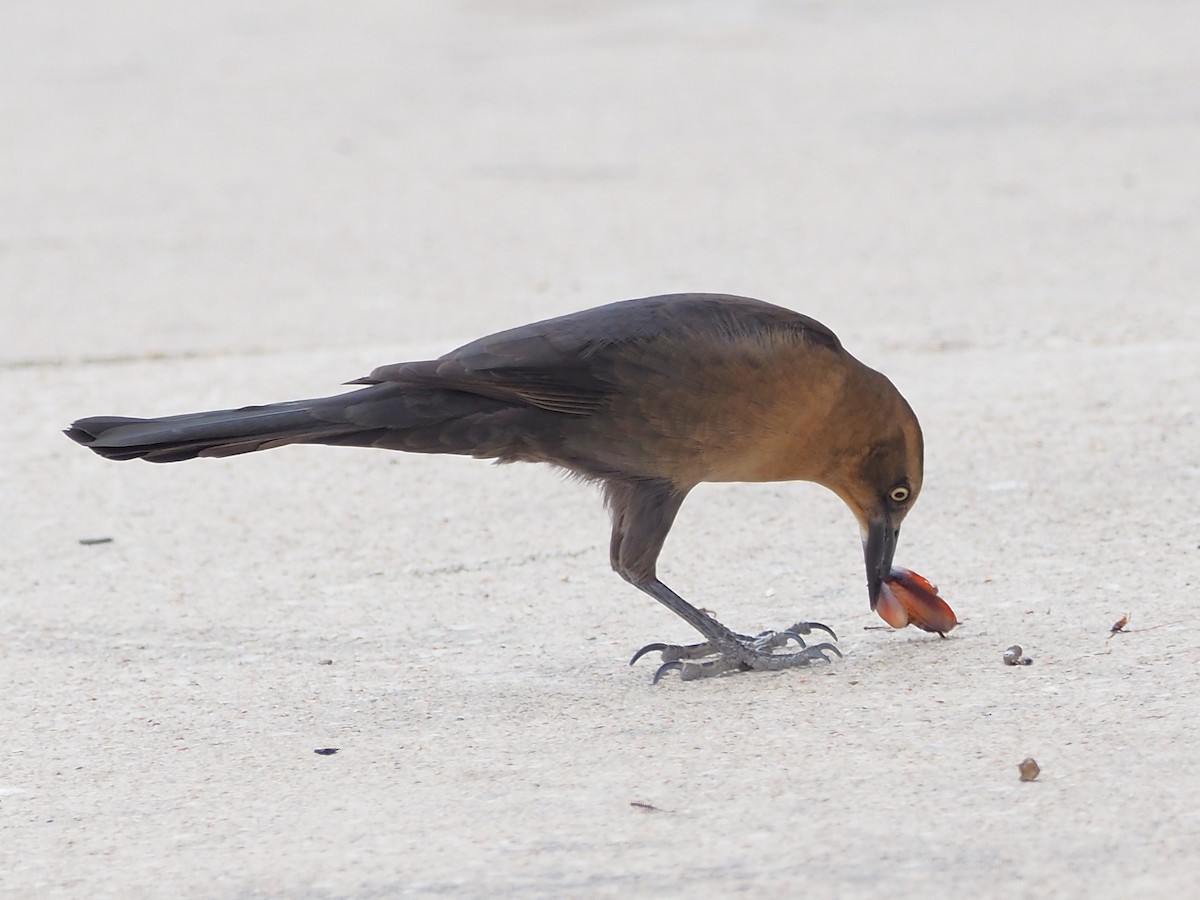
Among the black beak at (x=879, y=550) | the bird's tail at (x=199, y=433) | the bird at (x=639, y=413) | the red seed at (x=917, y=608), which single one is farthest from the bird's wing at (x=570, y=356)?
the red seed at (x=917, y=608)

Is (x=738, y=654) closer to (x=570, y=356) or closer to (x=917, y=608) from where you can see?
(x=917, y=608)

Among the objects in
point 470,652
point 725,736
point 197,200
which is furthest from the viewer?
point 197,200

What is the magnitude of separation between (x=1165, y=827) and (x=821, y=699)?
99 centimetres

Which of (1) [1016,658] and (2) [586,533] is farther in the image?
(2) [586,533]

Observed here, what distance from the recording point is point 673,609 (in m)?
4.26

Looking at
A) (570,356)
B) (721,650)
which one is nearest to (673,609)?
(721,650)

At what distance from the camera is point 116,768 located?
3.71m

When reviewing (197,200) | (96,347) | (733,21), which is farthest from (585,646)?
(733,21)

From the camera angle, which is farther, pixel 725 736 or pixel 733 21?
pixel 733 21

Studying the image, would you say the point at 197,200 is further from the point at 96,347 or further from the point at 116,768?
the point at 116,768

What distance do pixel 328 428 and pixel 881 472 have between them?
4.28ft

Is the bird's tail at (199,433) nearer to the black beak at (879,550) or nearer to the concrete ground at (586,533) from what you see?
the concrete ground at (586,533)

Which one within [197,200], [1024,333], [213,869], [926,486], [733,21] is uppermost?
[733,21]

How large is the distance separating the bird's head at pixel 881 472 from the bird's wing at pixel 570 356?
237mm
